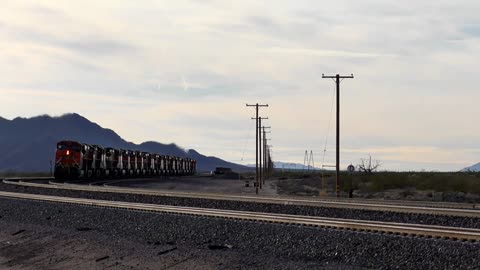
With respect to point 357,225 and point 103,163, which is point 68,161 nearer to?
point 103,163

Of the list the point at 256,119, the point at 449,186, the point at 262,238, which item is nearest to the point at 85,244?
the point at 262,238

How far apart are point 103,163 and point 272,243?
56.8 metres

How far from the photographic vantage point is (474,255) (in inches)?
448

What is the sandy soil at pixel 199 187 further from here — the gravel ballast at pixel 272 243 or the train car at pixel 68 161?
the gravel ballast at pixel 272 243

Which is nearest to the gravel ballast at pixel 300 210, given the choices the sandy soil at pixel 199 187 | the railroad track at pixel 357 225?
the railroad track at pixel 357 225

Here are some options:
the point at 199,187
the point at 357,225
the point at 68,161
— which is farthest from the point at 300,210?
the point at 68,161

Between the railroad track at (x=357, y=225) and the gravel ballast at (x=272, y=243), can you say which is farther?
the railroad track at (x=357, y=225)

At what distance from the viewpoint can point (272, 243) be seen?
46.2ft

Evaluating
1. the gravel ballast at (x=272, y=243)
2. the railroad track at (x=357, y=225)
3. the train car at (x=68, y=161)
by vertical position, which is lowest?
the gravel ballast at (x=272, y=243)

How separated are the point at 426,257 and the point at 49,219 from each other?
42.9 ft

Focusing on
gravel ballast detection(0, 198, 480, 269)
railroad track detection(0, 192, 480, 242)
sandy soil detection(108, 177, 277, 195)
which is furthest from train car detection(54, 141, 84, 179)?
gravel ballast detection(0, 198, 480, 269)

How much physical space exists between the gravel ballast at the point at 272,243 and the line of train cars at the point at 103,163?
38674 millimetres

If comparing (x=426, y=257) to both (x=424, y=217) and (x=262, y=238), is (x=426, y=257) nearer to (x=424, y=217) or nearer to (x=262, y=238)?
Result: (x=262, y=238)

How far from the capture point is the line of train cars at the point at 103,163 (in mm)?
57938
